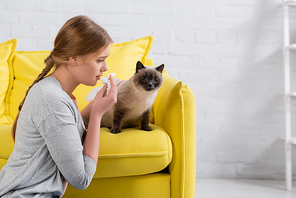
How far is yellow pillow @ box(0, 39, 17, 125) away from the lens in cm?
164

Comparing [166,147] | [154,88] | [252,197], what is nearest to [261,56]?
[252,197]

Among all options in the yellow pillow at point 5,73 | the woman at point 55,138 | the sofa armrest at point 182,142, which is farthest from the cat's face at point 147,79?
the yellow pillow at point 5,73

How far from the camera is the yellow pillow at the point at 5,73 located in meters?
1.64

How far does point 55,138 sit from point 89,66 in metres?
A: 0.32

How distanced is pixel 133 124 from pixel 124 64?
464 millimetres

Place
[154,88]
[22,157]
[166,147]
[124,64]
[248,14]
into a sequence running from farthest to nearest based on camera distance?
[248,14], [124,64], [154,88], [166,147], [22,157]

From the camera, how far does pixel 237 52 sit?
222 cm

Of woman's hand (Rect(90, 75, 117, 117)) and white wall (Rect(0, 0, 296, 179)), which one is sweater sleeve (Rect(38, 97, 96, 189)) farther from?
white wall (Rect(0, 0, 296, 179))

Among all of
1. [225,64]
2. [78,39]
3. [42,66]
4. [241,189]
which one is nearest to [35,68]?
[42,66]

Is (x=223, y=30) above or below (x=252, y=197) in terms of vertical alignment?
above

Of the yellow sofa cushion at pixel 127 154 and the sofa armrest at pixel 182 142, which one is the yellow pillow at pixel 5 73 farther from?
the sofa armrest at pixel 182 142

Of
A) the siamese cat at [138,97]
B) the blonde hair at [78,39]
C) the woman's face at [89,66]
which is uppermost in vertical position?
the blonde hair at [78,39]

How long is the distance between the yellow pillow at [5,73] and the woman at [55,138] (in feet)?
2.84

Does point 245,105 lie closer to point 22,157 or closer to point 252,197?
Result: point 252,197
